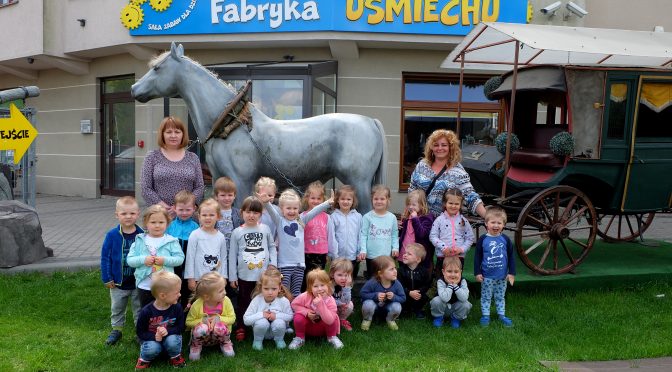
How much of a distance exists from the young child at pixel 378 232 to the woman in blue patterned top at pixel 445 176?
18.6 inches

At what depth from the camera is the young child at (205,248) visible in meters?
3.83

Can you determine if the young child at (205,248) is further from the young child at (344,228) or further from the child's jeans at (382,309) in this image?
the child's jeans at (382,309)

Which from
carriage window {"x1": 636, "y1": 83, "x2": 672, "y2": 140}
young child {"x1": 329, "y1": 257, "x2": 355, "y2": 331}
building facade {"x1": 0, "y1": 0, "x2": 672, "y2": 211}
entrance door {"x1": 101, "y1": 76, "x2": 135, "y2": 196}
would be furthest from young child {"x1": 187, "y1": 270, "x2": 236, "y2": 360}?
entrance door {"x1": 101, "y1": 76, "x2": 135, "y2": 196}

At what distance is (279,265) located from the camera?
13.9 ft

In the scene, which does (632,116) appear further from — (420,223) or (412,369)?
(412,369)

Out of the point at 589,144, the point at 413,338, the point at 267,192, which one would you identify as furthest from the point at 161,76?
the point at 589,144

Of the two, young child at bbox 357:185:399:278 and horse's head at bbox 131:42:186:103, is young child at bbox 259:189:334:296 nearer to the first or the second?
Answer: young child at bbox 357:185:399:278

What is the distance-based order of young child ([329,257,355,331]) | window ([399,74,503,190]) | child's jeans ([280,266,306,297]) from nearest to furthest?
1. young child ([329,257,355,331])
2. child's jeans ([280,266,306,297])
3. window ([399,74,503,190])

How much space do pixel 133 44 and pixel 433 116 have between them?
20.8 feet

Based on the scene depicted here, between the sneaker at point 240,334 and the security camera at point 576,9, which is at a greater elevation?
the security camera at point 576,9

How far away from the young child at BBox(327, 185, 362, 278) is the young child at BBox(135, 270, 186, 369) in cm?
139

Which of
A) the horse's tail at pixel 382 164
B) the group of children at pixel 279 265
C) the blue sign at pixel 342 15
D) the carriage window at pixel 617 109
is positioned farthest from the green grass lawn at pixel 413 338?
the blue sign at pixel 342 15

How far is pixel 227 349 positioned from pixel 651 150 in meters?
4.58

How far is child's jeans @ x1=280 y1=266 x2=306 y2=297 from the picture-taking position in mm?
4246
